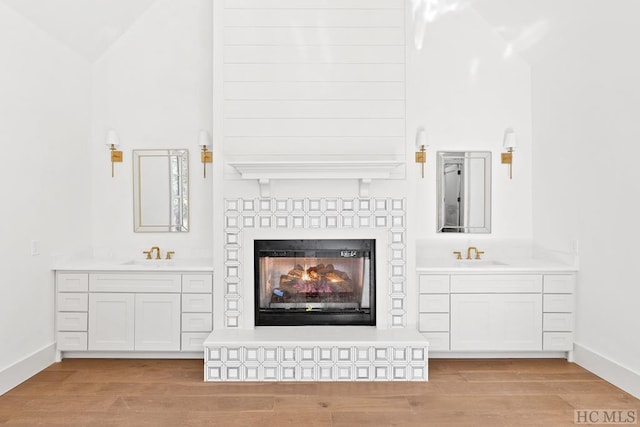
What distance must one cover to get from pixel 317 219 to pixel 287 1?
1785mm

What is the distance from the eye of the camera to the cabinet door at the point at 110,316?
3377mm

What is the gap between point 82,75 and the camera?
3775 mm

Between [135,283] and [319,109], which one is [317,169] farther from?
[135,283]

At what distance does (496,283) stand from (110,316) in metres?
3.11

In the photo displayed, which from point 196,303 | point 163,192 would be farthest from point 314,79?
point 196,303

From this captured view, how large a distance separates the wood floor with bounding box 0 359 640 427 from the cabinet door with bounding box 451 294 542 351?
170 mm

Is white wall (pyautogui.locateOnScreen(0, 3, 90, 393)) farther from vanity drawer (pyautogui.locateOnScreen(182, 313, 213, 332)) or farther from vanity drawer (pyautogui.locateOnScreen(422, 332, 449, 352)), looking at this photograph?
vanity drawer (pyautogui.locateOnScreen(422, 332, 449, 352))

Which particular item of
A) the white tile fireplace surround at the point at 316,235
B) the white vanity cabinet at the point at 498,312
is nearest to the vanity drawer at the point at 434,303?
the white vanity cabinet at the point at 498,312

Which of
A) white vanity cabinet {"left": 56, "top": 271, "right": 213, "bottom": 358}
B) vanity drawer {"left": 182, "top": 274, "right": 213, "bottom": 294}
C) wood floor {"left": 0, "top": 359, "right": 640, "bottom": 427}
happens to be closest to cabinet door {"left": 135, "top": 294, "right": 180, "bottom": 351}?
white vanity cabinet {"left": 56, "top": 271, "right": 213, "bottom": 358}

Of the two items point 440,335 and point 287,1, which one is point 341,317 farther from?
point 287,1

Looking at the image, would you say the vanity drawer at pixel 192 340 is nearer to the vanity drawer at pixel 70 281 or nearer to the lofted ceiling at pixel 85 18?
the vanity drawer at pixel 70 281

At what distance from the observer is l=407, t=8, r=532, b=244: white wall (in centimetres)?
402

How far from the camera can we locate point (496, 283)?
11.2 ft

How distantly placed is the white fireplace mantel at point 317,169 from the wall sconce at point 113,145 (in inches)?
54.1
